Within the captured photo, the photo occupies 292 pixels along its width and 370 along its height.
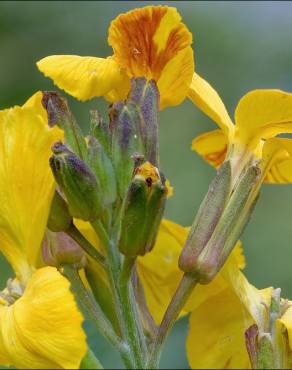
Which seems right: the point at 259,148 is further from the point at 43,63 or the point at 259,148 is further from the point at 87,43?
the point at 87,43

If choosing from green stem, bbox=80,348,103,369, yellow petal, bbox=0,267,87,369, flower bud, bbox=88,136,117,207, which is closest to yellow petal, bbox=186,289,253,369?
green stem, bbox=80,348,103,369

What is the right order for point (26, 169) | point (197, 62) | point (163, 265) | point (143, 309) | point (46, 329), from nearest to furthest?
point (46, 329)
point (26, 169)
point (143, 309)
point (163, 265)
point (197, 62)

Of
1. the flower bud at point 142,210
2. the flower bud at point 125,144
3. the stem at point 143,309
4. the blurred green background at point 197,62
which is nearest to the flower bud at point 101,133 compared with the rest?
the flower bud at point 125,144

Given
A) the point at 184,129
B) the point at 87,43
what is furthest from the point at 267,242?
the point at 87,43

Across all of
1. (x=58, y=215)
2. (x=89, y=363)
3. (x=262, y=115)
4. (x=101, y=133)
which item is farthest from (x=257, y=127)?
(x=89, y=363)

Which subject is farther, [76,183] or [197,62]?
[197,62]

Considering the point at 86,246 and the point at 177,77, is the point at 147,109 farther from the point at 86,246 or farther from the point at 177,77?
the point at 86,246
